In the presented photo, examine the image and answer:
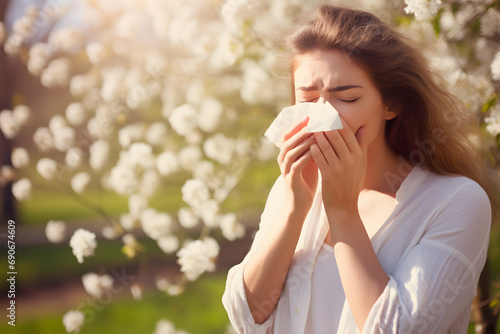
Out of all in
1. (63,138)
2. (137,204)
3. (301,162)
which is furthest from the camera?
(63,138)

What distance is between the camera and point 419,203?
1109mm

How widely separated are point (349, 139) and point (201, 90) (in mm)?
1526

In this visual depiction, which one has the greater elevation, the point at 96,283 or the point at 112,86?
the point at 112,86

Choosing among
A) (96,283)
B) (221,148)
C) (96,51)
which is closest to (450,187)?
(221,148)

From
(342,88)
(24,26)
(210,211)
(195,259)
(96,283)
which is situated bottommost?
(96,283)

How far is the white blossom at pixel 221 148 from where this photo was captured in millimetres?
2336

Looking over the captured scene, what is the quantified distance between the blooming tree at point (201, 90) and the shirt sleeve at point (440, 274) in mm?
577

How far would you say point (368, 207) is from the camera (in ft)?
4.05

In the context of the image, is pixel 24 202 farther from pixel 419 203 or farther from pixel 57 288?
pixel 419 203

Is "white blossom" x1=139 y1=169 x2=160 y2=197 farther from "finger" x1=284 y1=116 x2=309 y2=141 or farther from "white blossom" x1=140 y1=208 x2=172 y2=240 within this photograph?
"finger" x1=284 y1=116 x2=309 y2=141

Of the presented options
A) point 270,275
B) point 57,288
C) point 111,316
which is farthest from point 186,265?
point 57,288

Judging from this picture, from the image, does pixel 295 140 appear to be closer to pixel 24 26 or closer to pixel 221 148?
pixel 221 148

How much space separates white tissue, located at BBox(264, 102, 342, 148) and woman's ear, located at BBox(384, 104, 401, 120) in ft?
0.72

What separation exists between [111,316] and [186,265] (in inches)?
93.1
